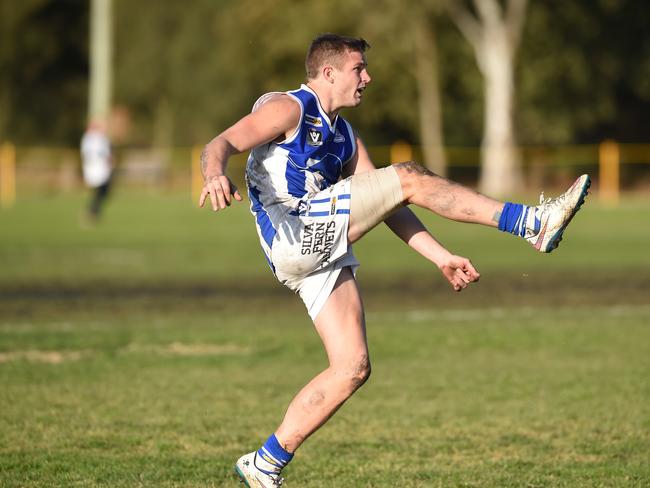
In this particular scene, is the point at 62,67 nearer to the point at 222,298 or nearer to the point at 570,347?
the point at 222,298

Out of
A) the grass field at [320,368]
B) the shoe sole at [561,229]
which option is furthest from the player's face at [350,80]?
the grass field at [320,368]

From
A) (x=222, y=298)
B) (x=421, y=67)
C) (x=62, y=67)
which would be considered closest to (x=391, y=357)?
(x=222, y=298)

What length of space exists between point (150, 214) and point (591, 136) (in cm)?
2929

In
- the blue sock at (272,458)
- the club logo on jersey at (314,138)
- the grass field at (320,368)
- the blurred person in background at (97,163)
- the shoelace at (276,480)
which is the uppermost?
the club logo on jersey at (314,138)

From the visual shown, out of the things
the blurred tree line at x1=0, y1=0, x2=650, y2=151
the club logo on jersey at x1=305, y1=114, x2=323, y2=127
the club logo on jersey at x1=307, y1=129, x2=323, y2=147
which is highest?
the blurred tree line at x1=0, y1=0, x2=650, y2=151

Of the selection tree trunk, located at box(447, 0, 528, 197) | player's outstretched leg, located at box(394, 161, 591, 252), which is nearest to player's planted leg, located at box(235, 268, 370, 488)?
player's outstretched leg, located at box(394, 161, 591, 252)

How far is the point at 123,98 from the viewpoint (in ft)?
226

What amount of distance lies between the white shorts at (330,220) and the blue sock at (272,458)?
81 centimetres

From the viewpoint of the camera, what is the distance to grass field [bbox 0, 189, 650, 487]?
6.63 metres

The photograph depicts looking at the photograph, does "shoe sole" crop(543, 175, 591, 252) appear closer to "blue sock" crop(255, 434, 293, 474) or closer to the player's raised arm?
the player's raised arm

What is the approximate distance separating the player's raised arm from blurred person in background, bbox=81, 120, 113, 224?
74.7ft

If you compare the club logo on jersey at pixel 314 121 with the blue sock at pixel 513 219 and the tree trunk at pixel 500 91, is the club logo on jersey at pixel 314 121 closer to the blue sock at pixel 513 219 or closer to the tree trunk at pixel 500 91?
the blue sock at pixel 513 219

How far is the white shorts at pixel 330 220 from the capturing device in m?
5.53

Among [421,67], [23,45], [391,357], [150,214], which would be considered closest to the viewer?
[391,357]
